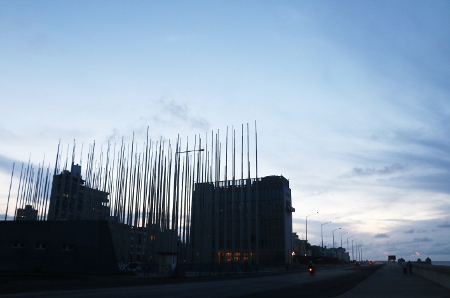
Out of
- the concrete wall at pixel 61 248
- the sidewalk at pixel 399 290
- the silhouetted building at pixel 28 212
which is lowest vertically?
the sidewalk at pixel 399 290

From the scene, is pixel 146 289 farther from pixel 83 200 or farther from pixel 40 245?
pixel 83 200

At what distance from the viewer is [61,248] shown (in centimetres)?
3953

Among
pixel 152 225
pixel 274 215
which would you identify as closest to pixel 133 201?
pixel 152 225

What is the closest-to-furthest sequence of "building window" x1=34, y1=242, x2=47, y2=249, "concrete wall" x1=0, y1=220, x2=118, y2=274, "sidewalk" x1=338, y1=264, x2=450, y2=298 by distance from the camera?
1. "sidewalk" x1=338, y1=264, x2=450, y2=298
2. "concrete wall" x1=0, y1=220, x2=118, y2=274
3. "building window" x1=34, y1=242, x2=47, y2=249

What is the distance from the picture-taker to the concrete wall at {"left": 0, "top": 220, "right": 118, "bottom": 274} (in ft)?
129

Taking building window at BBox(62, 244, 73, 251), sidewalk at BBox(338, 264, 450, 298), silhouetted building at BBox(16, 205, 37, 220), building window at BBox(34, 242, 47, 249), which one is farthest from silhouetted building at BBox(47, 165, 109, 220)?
sidewalk at BBox(338, 264, 450, 298)

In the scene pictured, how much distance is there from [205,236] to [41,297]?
128 ft

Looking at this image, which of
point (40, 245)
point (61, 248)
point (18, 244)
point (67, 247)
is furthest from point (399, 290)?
point (18, 244)

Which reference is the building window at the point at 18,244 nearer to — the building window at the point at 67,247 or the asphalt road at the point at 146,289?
the building window at the point at 67,247

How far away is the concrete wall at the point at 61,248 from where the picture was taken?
39438 mm

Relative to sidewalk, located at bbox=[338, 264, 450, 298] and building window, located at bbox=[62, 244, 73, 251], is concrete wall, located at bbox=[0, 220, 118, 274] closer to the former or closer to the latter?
building window, located at bbox=[62, 244, 73, 251]

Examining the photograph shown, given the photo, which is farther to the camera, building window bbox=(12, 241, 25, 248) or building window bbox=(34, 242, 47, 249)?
building window bbox=(12, 241, 25, 248)

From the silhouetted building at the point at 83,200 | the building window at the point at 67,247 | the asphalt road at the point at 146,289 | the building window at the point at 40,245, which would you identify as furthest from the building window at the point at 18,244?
the silhouetted building at the point at 83,200

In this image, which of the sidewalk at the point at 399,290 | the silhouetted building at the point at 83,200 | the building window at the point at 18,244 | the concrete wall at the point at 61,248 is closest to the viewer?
the sidewalk at the point at 399,290
